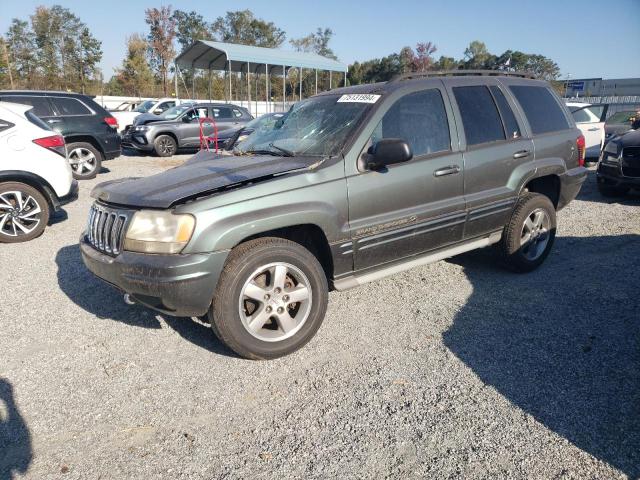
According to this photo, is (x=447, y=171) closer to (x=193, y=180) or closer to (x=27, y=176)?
(x=193, y=180)

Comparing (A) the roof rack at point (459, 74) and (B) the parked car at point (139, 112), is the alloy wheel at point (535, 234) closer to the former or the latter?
(A) the roof rack at point (459, 74)

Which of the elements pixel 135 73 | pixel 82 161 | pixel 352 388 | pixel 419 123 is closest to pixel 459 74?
pixel 419 123

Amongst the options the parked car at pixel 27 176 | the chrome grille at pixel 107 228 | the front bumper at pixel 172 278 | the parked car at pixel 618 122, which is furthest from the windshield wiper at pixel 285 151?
the parked car at pixel 618 122

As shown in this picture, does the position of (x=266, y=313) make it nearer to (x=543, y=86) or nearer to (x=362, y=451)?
(x=362, y=451)

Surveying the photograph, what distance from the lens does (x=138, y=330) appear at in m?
3.62

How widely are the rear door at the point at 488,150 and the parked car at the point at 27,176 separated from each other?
16.8 feet

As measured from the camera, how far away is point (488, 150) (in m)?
4.11

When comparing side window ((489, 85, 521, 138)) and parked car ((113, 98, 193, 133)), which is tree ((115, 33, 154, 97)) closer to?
parked car ((113, 98, 193, 133))

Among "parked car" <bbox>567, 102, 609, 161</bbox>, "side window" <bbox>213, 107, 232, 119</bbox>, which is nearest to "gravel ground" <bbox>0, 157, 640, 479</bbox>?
"parked car" <bbox>567, 102, 609, 161</bbox>

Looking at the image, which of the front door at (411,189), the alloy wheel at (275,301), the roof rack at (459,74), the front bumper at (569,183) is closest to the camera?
the alloy wheel at (275,301)

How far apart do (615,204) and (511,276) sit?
15.9 ft

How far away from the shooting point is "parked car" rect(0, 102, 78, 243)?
5859mm

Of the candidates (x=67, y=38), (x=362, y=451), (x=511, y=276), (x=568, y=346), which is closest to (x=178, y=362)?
(x=362, y=451)

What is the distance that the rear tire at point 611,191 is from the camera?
8352 millimetres
